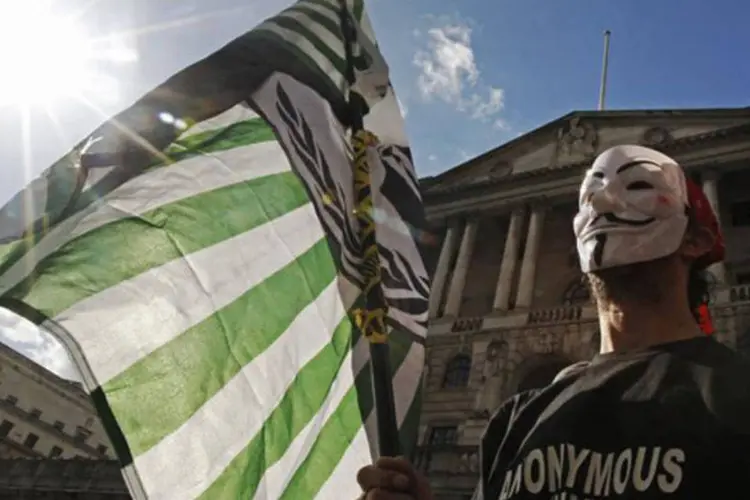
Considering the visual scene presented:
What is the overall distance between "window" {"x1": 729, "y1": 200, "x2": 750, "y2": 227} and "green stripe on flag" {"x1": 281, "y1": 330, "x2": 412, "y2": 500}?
1034 inches

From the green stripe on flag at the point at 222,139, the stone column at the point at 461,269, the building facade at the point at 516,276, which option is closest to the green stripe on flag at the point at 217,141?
the green stripe on flag at the point at 222,139

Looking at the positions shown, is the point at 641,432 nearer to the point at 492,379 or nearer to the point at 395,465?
the point at 395,465

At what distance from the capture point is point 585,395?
7.61 ft

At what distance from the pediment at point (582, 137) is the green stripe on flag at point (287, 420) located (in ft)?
88.0

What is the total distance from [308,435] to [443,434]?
20.9 metres

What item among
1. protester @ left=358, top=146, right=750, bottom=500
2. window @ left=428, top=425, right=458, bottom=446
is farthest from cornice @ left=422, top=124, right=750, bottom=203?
protester @ left=358, top=146, right=750, bottom=500

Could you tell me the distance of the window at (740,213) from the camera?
26625 mm

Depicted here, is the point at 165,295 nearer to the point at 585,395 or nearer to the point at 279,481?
the point at 279,481

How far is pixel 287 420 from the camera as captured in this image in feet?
11.6

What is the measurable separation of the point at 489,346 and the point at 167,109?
22.4 metres

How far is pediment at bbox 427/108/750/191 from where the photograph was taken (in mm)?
28250

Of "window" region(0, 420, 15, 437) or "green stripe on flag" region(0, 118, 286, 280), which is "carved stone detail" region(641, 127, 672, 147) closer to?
"green stripe on flag" region(0, 118, 286, 280)

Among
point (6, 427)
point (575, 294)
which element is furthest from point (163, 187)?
point (6, 427)

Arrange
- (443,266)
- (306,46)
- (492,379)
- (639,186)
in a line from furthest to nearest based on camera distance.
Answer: (443,266) → (492,379) → (306,46) → (639,186)
